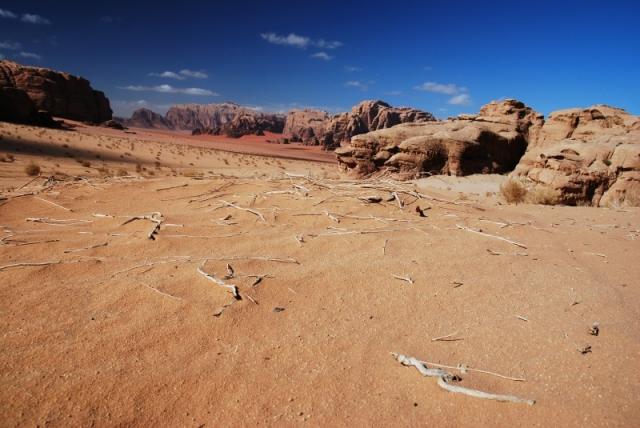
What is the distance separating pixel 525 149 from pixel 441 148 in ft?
12.8

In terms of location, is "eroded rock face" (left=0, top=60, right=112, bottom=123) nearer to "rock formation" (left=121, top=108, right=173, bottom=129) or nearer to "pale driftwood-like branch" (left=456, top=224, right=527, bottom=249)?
"pale driftwood-like branch" (left=456, top=224, right=527, bottom=249)

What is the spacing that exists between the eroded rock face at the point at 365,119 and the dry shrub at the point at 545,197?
5018 centimetres

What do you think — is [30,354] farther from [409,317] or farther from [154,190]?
[154,190]

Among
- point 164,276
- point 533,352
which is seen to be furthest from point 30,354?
point 533,352

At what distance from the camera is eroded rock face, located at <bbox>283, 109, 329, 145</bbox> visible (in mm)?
73250

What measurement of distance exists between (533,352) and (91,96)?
210 feet

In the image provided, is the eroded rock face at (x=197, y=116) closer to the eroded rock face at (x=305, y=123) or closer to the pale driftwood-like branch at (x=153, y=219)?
the eroded rock face at (x=305, y=123)

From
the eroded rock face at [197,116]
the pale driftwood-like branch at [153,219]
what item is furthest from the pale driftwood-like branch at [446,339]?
the eroded rock face at [197,116]

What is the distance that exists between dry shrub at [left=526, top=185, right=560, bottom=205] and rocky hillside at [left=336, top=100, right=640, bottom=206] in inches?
1.1

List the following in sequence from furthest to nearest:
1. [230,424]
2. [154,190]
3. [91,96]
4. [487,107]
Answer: [91,96]
[487,107]
[154,190]
[230,424]

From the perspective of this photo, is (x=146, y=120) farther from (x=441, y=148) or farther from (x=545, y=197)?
(x=545, y=197)

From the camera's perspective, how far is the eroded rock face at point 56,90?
43.6 m

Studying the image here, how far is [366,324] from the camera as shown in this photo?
198 cm

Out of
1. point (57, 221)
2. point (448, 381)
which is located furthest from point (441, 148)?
point (448, 381)
